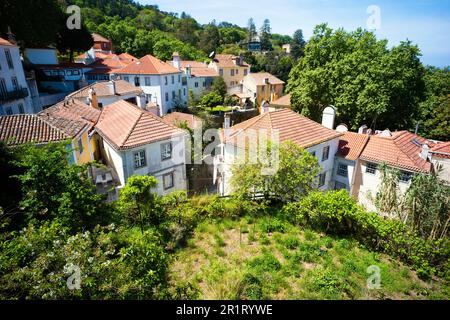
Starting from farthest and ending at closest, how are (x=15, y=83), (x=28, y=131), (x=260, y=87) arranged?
1. (x=260, y=87)
2. (x=15, y=83)
3. (x=28, y=131)

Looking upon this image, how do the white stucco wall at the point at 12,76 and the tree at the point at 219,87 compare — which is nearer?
the white stucco wall at the point at 12,76

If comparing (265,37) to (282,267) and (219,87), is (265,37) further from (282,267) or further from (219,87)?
(282,267)

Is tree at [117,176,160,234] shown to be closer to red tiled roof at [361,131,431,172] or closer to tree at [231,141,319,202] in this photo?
tree at [231,141,319,202]

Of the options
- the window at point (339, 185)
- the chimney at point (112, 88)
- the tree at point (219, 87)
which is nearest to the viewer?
the window at point (339, 185)

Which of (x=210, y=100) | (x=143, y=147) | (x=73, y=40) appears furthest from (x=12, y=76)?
(x=210, y=100)

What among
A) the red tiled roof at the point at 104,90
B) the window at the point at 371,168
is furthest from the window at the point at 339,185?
the red tiled roof at the point at 104,90

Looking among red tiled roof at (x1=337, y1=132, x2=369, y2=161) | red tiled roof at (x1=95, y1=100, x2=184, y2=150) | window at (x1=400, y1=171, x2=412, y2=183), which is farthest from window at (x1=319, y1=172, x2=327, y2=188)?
red tiled roof at (x1=95, y1=100, x2=184, y2=150)

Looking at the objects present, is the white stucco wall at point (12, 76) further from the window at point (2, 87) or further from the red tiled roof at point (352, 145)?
the red tiled roof at point (352, 145)

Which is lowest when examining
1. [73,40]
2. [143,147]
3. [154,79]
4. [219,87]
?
[143,147]
